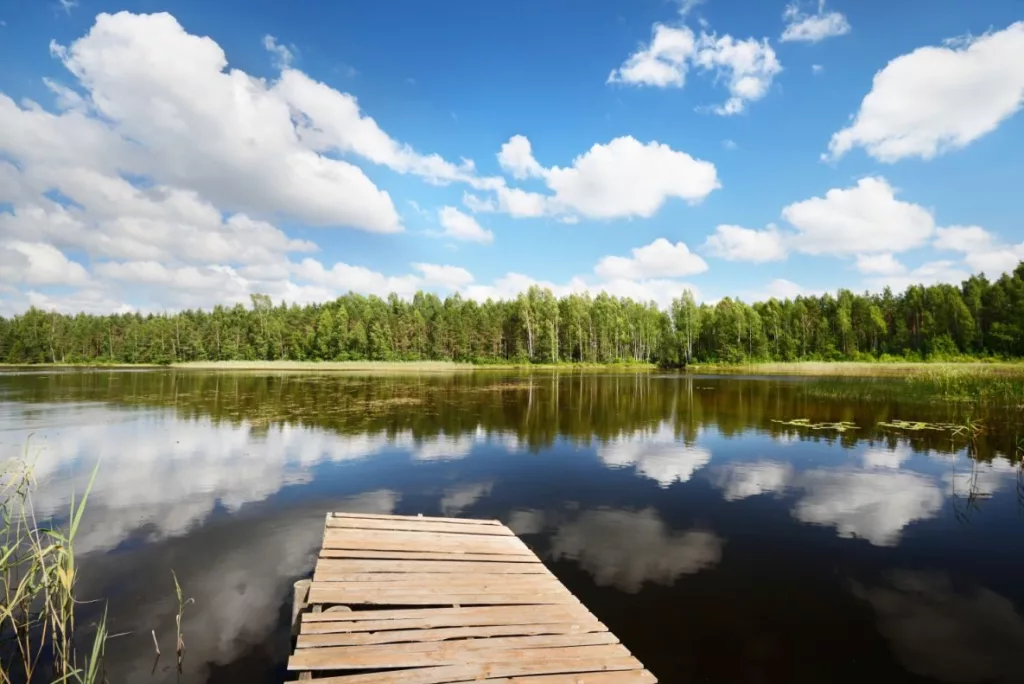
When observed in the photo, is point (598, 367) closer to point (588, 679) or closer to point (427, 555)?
point (427, 555)

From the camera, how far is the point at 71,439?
20938 millimetres

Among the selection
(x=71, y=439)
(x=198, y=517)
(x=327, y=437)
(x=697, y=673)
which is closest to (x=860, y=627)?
(x=697, y=673)

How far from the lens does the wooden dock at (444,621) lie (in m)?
5.18

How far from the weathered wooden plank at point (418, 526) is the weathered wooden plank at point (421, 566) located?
1.51 m

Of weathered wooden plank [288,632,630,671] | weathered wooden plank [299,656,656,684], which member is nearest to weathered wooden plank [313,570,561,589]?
weathered wooden plank [288,632,630,671]

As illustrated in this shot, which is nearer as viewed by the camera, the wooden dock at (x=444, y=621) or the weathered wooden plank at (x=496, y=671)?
the weathered wooden plank at (x=496, y=671)

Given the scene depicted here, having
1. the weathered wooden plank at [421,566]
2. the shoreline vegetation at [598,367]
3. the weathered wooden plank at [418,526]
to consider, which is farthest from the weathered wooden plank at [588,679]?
the shoreline vegetation at [598,367]

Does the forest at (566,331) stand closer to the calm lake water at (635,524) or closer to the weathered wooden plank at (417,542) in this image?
the calm lake water at (635,524)

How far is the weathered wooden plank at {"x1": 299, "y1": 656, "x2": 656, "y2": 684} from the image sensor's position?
499 centimetres

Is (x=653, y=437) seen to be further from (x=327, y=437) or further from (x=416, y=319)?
(x=416, y=319)

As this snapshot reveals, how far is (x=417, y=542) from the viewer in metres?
9.00

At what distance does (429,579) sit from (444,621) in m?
1.37

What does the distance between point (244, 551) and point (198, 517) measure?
2982 millimetres

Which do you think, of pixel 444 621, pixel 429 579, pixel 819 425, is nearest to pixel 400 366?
pixel 819 425
